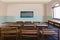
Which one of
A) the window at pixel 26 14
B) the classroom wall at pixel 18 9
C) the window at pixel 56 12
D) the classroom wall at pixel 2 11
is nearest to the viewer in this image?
the window at pixel 56 12

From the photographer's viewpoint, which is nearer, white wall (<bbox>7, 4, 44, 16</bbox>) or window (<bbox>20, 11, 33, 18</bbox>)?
white wall (<bbox>7, 4, 44, 16</bbox>)

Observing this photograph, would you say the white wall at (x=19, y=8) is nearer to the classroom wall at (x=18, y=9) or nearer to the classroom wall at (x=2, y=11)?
the classroom wall at (x=18, y=9)

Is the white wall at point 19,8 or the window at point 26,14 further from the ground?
the white wall at point 19,8

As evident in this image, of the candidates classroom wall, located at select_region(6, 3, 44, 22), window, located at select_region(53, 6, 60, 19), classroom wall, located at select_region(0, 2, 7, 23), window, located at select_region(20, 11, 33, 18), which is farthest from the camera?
window, located at select_region(20, 11, 33, 18)

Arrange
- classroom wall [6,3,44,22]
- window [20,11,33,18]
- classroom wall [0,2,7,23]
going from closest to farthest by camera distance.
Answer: classroom wall [0,2,7,23]
classroom wall [6,3,44,22]
window [20,11,33,18]

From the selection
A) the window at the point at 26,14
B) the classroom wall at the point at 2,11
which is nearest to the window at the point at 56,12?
the window at the point at 26,14

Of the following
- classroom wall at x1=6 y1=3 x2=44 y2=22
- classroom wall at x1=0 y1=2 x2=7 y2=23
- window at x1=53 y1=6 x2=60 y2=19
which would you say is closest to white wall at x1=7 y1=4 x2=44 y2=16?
classroom wall at x1=6 y1=3 x2=44 y2=22

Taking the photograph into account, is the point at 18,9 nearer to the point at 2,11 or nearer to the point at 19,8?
the point at 19,8

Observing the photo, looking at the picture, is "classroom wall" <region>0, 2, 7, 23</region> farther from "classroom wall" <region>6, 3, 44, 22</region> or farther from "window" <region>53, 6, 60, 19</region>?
"window" <region>53, 6, 60, 19</region>

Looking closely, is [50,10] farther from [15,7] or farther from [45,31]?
[45,31]

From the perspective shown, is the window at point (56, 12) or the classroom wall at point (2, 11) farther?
the classroom wall at point (2, 11)

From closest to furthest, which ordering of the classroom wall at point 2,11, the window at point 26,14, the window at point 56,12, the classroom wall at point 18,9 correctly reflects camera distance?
1. the window at point 56,12
2. the classroom wall at point 2,11
3. the classroom wall at point 18,9
4. the window at point 26,14

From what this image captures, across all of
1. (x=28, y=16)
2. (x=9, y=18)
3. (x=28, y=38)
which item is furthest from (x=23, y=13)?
(x=28, y=38)

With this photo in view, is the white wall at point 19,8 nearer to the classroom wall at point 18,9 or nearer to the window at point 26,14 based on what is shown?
the classroom wall at point 18,9
